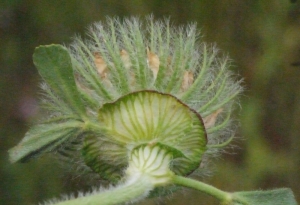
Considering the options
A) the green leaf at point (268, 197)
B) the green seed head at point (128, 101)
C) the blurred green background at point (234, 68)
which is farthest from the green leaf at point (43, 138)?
the blurred green background at point (234, 68)

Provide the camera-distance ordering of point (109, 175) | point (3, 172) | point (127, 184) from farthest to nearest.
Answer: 1. point (3, 172)
2. point (109, 175)
3. point (127, 184)

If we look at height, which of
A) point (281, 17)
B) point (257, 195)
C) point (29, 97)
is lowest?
point (257, 195)

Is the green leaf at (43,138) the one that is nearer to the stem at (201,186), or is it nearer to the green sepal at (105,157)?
the green sepal at (105,157)

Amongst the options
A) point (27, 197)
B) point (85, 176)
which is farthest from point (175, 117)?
point (27, 197)

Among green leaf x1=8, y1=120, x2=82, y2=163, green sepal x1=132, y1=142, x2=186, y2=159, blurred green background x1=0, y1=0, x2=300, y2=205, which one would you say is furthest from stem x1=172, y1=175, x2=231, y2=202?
blurred green background x1=0, y1=0, x2=300, y2=205

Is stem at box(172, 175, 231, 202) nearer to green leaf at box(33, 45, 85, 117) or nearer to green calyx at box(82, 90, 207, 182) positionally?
green calyx at box(82, 90, 207, 182)

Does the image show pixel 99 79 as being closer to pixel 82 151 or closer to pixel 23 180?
pixel 82 151

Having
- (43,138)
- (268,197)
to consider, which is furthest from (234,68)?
A: (43,138)
